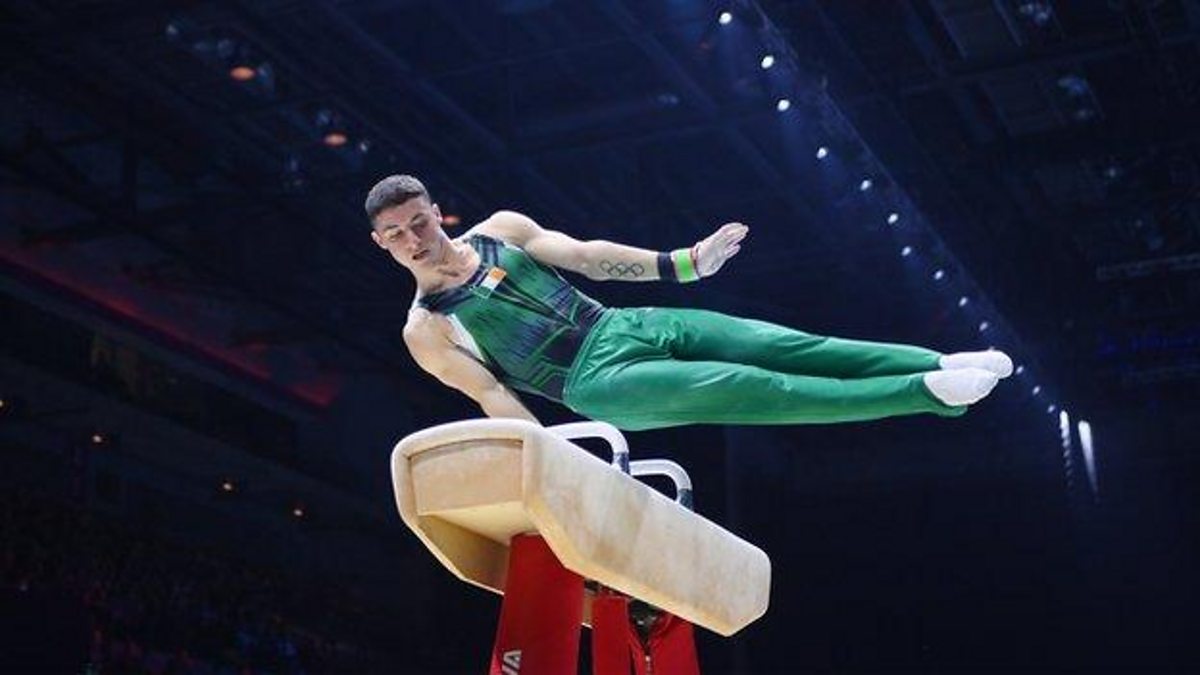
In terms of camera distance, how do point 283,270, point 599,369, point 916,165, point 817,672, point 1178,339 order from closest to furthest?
1. point 599,369
2. point 916,165
3. point 1178,339
4. point 283,270
5. point 817,672

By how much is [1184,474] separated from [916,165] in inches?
201

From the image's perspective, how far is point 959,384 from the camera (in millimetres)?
3916

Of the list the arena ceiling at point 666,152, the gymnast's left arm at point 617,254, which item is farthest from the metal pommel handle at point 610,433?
the arena ceiling at point 666,152

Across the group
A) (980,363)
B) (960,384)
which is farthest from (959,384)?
(980,363)

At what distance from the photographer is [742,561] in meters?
4.64

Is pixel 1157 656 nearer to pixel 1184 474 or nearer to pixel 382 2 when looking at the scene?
pixel 1184 474

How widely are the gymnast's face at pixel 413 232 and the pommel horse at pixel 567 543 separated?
0.61 m

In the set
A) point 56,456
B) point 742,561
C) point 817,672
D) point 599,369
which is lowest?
point 742,561

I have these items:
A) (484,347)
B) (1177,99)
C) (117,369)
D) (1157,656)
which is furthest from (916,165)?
(484,347)

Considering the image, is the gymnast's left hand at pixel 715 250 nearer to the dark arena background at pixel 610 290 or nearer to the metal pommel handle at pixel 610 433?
the metal pommel handle at pixel 610 433

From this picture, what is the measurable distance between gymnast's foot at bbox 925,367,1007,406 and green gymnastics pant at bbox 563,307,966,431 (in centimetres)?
3

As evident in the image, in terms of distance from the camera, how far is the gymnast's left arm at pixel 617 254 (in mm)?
4445

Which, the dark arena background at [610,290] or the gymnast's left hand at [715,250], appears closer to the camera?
the gymnast's left hand at [715,250]

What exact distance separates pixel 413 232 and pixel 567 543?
3.43ft
